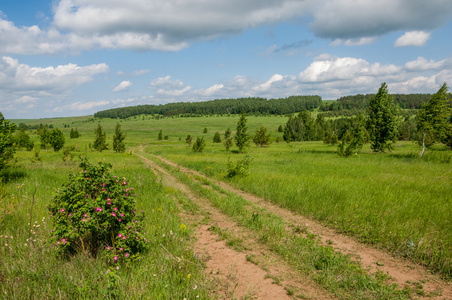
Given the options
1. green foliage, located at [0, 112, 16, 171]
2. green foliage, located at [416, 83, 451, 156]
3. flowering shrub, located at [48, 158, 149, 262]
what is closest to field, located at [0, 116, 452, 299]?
flowering shrub, located at [48, 158, 149, 262]

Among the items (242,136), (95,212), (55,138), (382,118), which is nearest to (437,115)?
(382,118)

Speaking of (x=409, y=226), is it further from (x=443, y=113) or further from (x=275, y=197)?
(x=443, y=113)

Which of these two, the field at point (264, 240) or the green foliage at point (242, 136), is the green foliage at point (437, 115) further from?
the green foliage at point (242, 136)

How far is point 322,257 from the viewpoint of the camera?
5.50 meters

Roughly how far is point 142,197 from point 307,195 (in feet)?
24.7

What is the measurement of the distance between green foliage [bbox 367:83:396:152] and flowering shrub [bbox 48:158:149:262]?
38861 millimetres

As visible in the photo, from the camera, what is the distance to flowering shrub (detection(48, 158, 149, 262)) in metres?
4.13

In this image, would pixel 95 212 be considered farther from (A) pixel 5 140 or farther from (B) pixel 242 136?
(B) pixel 242 136

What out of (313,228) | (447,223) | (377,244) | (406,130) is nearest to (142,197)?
(313,228)

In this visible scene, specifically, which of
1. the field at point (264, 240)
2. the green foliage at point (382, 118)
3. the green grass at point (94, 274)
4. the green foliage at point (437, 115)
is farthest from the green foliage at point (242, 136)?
the green grass at point (94, 274)

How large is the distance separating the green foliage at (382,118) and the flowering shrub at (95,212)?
38.9 m

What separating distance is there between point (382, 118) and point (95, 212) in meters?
40.4

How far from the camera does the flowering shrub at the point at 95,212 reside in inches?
163

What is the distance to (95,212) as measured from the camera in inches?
164
